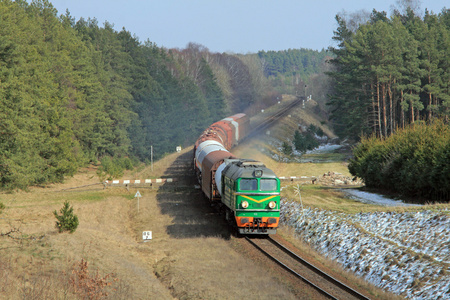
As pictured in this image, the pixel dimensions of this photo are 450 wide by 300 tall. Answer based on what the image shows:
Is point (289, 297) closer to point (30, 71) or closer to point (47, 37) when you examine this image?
point (30, 71)

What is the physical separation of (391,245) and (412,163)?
12.9m

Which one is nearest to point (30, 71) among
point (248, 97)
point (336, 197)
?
point (336, 197)

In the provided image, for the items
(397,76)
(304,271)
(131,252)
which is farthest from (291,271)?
(397,76)

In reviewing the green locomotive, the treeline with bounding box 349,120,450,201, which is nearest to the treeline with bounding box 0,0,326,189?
the green locomotive

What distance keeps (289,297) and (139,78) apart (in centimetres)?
7556

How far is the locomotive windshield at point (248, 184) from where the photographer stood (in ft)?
75.7

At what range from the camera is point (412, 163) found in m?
30.5

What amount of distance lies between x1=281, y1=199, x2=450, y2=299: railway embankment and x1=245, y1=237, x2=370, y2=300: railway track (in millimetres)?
1532

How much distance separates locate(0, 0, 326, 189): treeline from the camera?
Result: 3828 centimetres

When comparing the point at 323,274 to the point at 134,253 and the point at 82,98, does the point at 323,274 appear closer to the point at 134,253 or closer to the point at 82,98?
the point at 134,253

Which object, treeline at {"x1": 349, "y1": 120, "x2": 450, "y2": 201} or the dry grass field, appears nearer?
the dry grass field

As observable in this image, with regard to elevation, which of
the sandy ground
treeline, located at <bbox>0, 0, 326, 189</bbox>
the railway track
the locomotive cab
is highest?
treeline, located at <bbox>0, 0, 326, 189</bbox>

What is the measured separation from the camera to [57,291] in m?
13.4

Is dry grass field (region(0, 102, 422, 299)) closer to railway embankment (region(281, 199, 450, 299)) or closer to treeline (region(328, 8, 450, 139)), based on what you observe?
railway embankment (region(281, 199, 450, 299))
